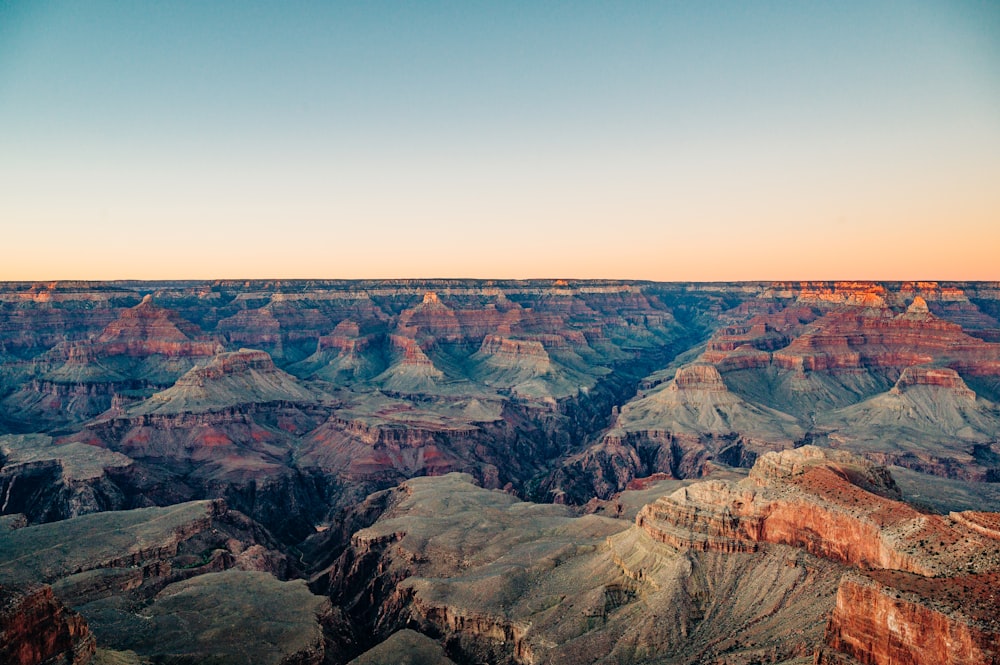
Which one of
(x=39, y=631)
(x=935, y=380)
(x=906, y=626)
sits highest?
(x=906, y=626)

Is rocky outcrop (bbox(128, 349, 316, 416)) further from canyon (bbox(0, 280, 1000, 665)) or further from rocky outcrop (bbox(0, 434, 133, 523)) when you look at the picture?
rocky outcrop (bbox(0, 434, 133, 523))

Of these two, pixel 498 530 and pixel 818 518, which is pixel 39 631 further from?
pixel 818 518

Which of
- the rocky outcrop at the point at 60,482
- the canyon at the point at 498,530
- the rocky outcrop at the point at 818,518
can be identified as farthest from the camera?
the rocky outcrop at the point at 60,482

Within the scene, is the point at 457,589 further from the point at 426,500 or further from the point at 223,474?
the point at 223,474

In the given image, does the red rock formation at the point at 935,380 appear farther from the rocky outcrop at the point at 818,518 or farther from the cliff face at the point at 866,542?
the rocky outcrop at the point at 818,518

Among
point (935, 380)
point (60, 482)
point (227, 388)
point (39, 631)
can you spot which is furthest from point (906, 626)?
point (227, 388)

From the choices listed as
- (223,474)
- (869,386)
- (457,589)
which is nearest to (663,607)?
(457,589)

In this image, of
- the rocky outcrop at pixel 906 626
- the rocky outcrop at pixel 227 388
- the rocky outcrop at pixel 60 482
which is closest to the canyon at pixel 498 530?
the rocky outcrop at pixel 906 626

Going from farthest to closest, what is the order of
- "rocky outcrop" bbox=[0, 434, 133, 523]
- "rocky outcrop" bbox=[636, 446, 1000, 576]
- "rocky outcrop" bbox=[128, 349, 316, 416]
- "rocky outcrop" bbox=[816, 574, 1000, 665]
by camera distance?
"rocky outcrop" bbox=[128, 349, 316, 416], "rocky outcrop" bbox=[0, 434, 133, 523], "rocky outcrop" bbox=[636, 446, 1000, 576], "rocky outcrop" bbox=[816, 574, 1000, 665]

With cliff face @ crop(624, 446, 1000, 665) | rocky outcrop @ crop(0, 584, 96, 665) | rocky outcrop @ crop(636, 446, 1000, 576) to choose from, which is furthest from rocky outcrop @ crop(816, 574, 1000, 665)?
rocky outcrop @ crop(0, 584, 96, 665)

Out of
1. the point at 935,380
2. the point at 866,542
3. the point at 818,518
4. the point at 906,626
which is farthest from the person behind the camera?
the point at 935,380
